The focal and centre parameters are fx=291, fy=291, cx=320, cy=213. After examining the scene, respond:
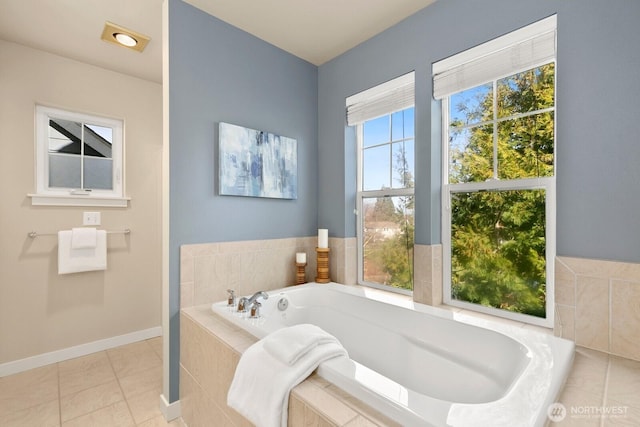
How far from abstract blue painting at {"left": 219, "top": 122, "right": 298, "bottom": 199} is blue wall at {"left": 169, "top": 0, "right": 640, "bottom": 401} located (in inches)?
2.9

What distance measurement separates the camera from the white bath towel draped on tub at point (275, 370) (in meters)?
0.97

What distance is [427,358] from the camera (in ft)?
5.12

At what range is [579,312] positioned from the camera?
1359 millimetres

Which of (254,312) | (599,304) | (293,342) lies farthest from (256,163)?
(599,304)

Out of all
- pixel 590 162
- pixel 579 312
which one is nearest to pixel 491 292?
pixel 579 312

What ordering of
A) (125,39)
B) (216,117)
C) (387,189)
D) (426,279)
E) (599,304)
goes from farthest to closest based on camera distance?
(387,189)
(125,39)
(216,117)
(426,279)
(599,304)

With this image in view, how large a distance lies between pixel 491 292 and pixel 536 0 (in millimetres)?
1600

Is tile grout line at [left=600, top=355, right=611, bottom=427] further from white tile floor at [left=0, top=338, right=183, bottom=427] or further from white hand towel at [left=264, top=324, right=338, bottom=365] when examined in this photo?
white tile floor at [left=0, top=338, right=183, bottom=427]

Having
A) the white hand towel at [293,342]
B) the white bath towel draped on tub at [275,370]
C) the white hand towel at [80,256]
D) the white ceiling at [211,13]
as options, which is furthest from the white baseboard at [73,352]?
the white ceiling at [211,13]

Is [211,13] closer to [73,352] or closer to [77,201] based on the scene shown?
[77,201]

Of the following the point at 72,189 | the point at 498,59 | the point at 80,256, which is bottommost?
the point at 80,256

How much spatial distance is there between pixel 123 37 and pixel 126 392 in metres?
2.49

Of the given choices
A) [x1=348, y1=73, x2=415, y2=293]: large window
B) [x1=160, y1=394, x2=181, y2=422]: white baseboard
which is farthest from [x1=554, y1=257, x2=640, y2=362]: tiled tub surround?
[x1=160, y1=394, x2=181, y2=422]: white baseboard

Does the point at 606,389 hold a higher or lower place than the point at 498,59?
lower
